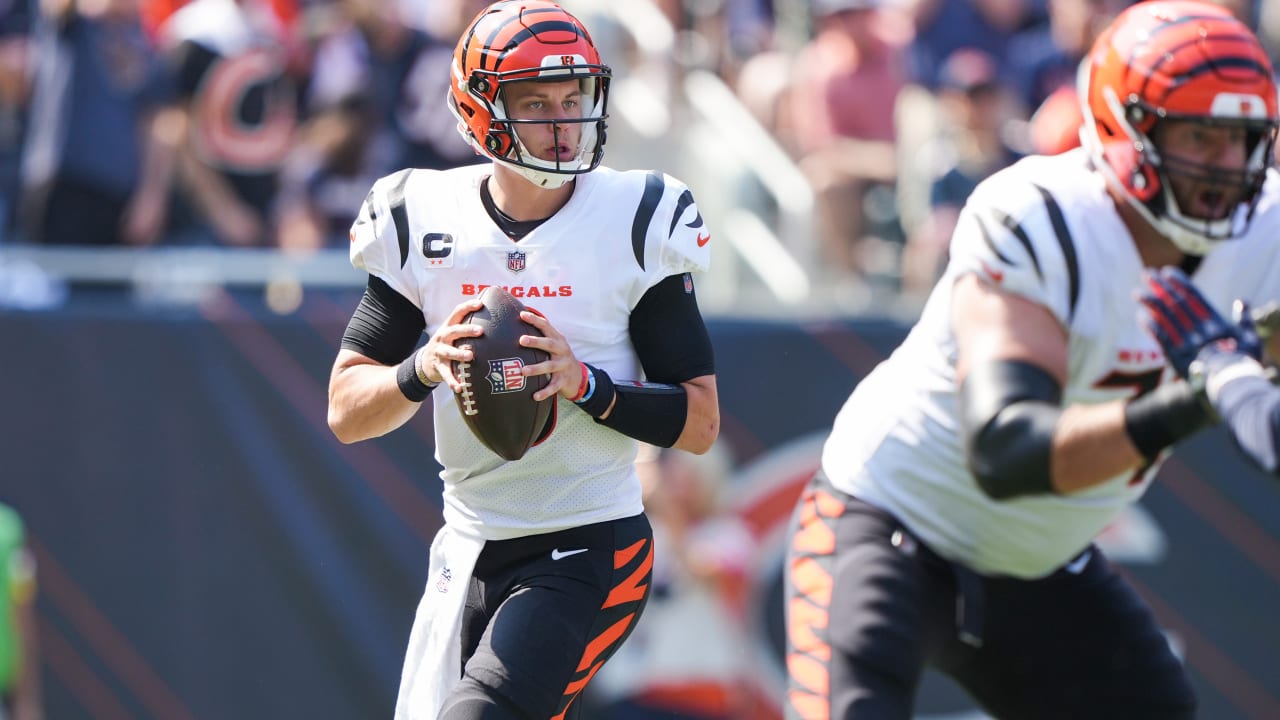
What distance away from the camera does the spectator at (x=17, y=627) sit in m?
6.44

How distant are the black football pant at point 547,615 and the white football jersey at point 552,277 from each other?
2.3 inches

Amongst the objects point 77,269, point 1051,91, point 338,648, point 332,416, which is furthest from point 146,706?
point 1051,91

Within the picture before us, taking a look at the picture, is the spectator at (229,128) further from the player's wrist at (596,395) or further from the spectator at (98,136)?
the player's wrist at (596,395)

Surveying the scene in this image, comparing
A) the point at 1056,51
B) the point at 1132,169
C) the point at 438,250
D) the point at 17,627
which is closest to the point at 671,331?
the point at 438,250

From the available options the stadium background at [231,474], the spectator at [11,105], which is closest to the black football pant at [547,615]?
the stadium background at [231,474]

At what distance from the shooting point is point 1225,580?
705 centimetres

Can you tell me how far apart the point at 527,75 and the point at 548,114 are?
0.34ft

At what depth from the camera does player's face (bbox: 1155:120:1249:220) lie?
3178 mm

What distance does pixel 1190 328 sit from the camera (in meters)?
2.90

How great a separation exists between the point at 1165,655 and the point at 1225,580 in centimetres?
363

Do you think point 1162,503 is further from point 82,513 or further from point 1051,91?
point 82,513

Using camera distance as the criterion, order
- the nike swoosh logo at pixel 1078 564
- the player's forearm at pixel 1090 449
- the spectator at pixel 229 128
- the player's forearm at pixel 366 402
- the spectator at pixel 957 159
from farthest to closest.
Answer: the spectator at pixel 957 159 < the spectator at pixel 229 128 < the nike swoosh logo at pixel 1078 564 < the player's forearm at pixel 366 402 < the player's forearm at pixel 1090 449

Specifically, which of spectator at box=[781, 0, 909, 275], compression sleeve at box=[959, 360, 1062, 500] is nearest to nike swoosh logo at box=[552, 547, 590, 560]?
compression sleeve at box=[959, 360, 1062, 500]

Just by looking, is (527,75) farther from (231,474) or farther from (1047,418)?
(231,474)
